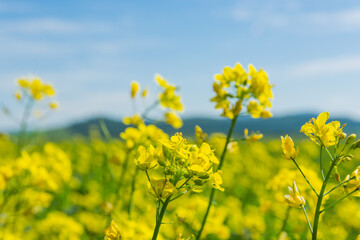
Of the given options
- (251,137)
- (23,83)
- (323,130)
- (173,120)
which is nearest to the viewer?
(323,130)

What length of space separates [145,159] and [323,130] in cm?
77

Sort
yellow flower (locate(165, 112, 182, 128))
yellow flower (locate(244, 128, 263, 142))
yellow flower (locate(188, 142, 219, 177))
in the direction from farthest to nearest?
yellow flower (locate(165, 112, 182, 128)), yellow flower (locate(244, 128, 263, 142)), yellow flower (locate(188, 142, 219, 177))

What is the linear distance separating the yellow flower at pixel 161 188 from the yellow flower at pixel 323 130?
2.20 ft

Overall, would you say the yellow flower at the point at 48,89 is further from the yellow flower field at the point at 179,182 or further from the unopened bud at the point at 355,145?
the unopened bud at the point at 355,145

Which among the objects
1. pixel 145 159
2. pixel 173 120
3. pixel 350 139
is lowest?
pixel 173 120

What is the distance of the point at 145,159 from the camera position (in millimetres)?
1406

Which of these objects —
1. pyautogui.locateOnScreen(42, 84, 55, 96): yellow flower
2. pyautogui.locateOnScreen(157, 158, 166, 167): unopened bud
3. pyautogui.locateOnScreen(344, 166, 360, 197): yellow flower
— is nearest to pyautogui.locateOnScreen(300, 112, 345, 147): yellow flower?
pyautogui.locateOnScreen(344, 166, 360, 197): yellow flower

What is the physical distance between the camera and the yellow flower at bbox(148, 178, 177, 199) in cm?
128

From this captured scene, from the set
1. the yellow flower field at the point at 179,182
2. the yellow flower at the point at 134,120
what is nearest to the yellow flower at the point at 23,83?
the yellow flower field at the point at 179,182

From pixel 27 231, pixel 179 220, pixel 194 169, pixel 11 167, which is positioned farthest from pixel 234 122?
pixel 27 231

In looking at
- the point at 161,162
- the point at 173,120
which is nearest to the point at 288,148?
the point at 161,162

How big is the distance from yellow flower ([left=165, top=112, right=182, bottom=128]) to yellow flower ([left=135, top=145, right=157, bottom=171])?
1467 millimetres

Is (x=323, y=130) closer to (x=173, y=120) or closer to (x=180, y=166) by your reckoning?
(x=180, y=166)

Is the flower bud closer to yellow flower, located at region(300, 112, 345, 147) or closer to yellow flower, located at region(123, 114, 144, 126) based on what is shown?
yellow flower, located at region(300, 112, 345, 147)
